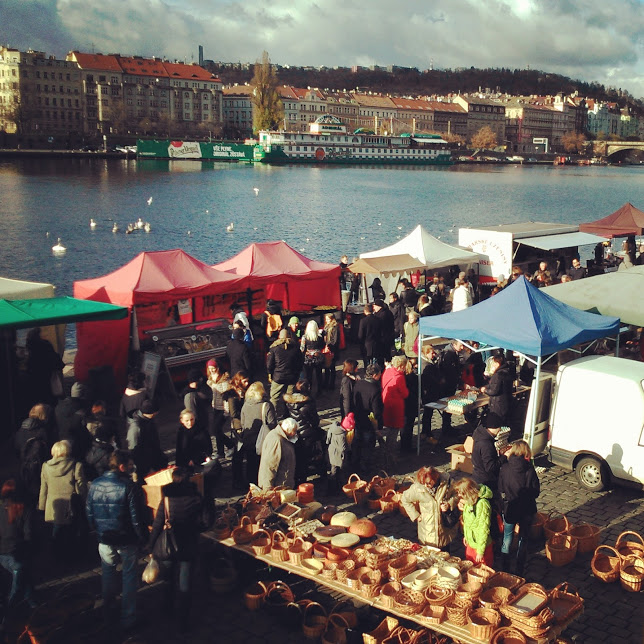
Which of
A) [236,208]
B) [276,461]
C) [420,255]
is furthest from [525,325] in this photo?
[236,208]

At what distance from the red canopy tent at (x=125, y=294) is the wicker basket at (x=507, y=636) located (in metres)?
9.19

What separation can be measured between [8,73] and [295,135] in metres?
52.2

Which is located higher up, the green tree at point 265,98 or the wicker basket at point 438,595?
the green tree at point 265,98

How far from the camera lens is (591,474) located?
8.87 metres

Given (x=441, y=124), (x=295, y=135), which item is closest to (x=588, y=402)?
(x=295, y=135)

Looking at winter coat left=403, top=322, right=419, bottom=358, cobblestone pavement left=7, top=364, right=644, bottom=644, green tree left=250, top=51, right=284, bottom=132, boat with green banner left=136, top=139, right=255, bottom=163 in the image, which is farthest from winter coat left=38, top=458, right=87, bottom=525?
green tree left=250, top=51, right=284, bottom=132

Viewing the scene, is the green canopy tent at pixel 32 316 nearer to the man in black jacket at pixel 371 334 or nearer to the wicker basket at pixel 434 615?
the man in black jacket at pixel 371 334

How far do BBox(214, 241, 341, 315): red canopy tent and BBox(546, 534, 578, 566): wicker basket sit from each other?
8.83m

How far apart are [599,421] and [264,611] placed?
4591mm

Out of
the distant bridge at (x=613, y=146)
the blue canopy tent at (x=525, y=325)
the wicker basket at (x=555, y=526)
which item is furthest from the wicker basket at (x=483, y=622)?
the distant bridge at (x=613, y=146)

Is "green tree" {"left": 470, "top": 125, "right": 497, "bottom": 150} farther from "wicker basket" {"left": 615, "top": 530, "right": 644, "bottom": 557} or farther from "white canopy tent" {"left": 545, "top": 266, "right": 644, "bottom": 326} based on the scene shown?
"wicker basket" {"left": 615, "top": 530, "right": 644, "bottom": 557}

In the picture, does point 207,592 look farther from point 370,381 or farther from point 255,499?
point 370,381

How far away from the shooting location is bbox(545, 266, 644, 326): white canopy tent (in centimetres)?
1204

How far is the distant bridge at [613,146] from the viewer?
16288 cm
